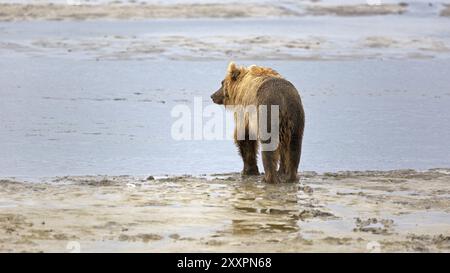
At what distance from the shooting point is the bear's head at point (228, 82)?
12.1 meters

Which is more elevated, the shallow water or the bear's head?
the bear's head

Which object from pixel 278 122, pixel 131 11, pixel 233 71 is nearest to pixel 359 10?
pixel 131 11

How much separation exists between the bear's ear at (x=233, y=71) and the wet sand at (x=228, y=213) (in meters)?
1.15

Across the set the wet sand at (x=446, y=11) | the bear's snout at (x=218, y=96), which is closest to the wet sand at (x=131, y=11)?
the wet sand at (x=446, y=11)

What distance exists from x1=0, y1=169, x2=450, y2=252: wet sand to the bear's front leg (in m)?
0.22

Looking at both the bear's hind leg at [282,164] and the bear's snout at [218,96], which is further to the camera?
the bear's snout at [218,96]

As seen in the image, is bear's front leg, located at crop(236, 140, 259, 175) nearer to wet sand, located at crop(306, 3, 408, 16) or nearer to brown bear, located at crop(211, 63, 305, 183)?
brown bear, located at crop(211, 63, 305, 183)

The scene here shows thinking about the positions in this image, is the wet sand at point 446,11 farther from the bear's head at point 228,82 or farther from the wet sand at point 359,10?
the bear's head at point 228,82

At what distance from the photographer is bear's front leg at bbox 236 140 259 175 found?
38.7 feet

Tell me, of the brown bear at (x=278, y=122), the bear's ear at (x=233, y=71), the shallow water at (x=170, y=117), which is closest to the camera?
the brown bear at (x=278, y=122)

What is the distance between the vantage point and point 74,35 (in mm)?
28156

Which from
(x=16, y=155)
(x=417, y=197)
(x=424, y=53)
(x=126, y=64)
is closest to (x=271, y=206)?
(x=417, y=197)

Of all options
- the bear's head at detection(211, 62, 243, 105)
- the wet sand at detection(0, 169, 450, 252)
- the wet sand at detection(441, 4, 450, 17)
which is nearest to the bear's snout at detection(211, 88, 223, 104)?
the bear's head at detection(211, 62, 243, 105)
